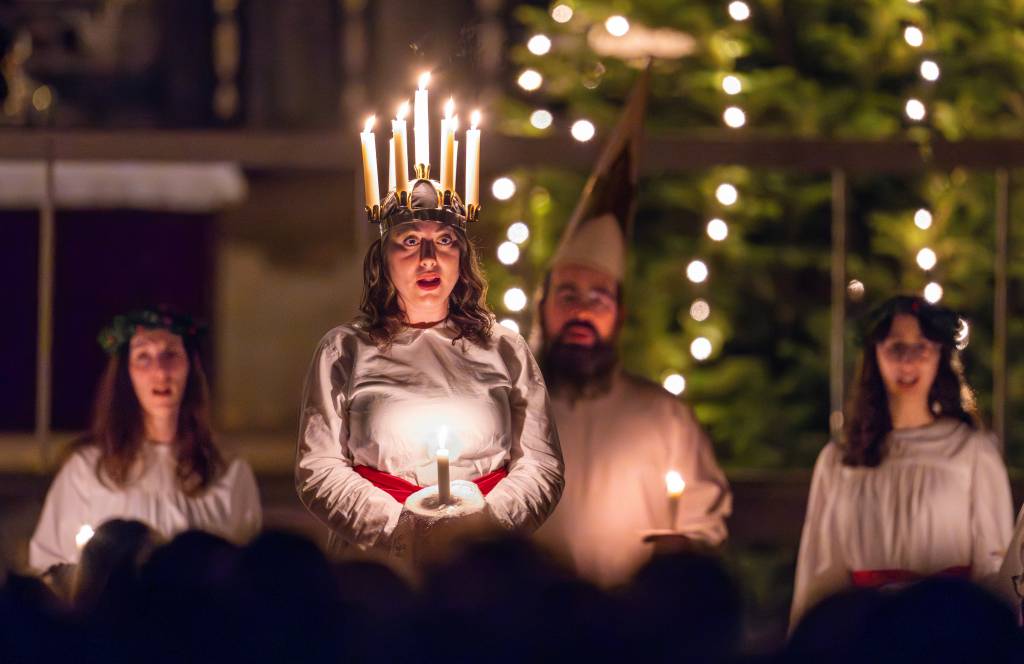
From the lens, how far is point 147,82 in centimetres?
1135

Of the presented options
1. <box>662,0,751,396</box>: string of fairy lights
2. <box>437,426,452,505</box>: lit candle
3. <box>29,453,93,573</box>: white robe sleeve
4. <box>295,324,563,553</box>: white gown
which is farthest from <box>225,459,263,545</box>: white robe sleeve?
<box>662,0,751,396</box>: string of fairy lights

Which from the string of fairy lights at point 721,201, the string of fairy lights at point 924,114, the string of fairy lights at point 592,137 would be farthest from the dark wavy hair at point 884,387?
the string of fairy lights at point 721,201

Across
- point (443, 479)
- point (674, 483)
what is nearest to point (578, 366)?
point (674, 483)

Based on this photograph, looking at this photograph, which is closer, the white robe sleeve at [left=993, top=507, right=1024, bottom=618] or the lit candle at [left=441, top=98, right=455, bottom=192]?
the lit candle at [left=441, top=98, right=455, bottom=192]

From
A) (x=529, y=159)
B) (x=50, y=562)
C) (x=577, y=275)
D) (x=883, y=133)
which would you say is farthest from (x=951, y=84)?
(x=50, y=562)

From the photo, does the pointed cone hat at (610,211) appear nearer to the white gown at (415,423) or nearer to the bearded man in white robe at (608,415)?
the bearded man in white robe at (608,415)

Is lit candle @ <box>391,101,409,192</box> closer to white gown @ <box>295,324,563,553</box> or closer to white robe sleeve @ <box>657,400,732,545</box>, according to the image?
white gown @ <box>295,324,563,553</box>

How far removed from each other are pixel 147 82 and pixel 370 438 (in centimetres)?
918

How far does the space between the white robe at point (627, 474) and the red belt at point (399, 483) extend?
1112 mm

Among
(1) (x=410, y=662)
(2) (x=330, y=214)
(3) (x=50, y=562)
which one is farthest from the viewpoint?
(2) (x=330, y=214)

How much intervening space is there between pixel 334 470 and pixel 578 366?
4.66 ft

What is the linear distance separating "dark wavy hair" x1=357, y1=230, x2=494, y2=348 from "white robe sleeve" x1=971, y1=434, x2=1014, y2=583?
1.48 metres

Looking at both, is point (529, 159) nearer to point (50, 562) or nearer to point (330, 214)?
point (50, 562)

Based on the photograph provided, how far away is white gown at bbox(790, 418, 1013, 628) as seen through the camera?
365cm
